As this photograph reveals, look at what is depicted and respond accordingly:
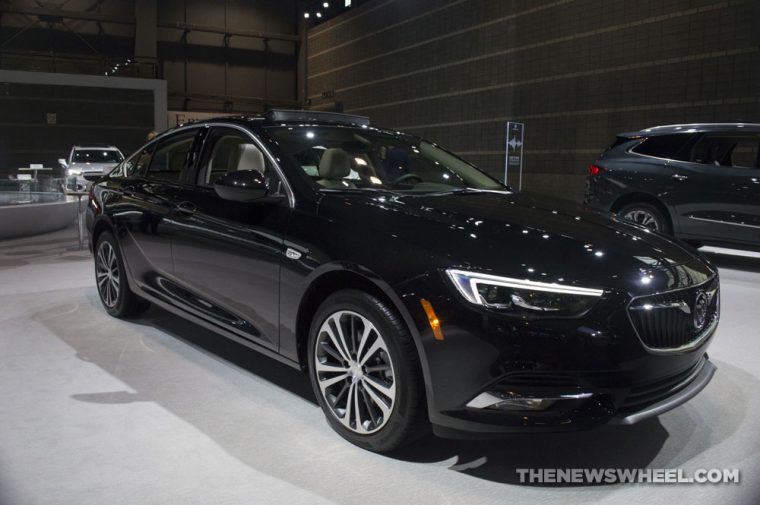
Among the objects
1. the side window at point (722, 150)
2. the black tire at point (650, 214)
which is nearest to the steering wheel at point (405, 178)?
the black tire at point (650, 214)

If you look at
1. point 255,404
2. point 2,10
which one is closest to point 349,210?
point 255,404

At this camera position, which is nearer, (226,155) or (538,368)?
(538,368)

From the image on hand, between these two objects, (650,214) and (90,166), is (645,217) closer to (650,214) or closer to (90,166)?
(650,214)

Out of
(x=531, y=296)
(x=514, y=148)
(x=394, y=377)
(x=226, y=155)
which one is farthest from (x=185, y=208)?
(x=514, y=148)

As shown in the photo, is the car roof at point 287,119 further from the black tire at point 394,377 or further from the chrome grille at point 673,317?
the chrome grille at point 673,317

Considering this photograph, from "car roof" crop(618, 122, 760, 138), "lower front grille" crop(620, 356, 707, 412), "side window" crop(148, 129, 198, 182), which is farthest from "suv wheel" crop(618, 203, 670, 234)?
"lower front grille" crop(620, 356, 707, 412)

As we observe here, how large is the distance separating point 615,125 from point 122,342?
10663 millimetres

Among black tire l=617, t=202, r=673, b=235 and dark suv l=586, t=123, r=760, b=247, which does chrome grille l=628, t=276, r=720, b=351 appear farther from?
black tire l=617, t=202, r=673, b=235

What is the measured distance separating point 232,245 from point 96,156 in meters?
12.8

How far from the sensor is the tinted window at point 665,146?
6.79 meters

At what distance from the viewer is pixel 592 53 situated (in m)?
12.8

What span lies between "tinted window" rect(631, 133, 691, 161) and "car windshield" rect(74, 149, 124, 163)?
36.1 feet

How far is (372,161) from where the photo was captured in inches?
128

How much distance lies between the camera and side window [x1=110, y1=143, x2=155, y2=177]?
166 inches
